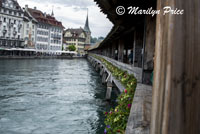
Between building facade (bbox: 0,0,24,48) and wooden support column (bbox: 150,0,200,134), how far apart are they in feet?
202

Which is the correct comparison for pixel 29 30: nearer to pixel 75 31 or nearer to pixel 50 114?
pixel 75 31

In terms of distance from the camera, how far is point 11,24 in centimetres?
6125

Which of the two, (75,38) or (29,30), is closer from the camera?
(29,30)

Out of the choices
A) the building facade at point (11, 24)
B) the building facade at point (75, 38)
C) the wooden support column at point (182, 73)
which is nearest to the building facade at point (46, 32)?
the building facade at point (11, 24)

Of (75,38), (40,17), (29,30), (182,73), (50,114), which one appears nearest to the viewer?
(182,73)

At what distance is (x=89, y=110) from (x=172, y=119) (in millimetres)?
9018

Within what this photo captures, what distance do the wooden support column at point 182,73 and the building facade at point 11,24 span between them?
202 ft

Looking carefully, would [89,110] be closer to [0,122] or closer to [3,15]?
[0,122]

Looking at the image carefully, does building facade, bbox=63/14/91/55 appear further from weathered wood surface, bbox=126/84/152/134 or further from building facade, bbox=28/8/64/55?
weathered wood surface, bbox=126/84/152/134

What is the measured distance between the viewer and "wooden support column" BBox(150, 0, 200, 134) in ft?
3.19

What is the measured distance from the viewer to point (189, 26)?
0.99m

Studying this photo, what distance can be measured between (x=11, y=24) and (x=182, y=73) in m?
65.4

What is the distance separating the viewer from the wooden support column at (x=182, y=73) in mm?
973

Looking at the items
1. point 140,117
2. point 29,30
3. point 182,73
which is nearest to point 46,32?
point 29,30
